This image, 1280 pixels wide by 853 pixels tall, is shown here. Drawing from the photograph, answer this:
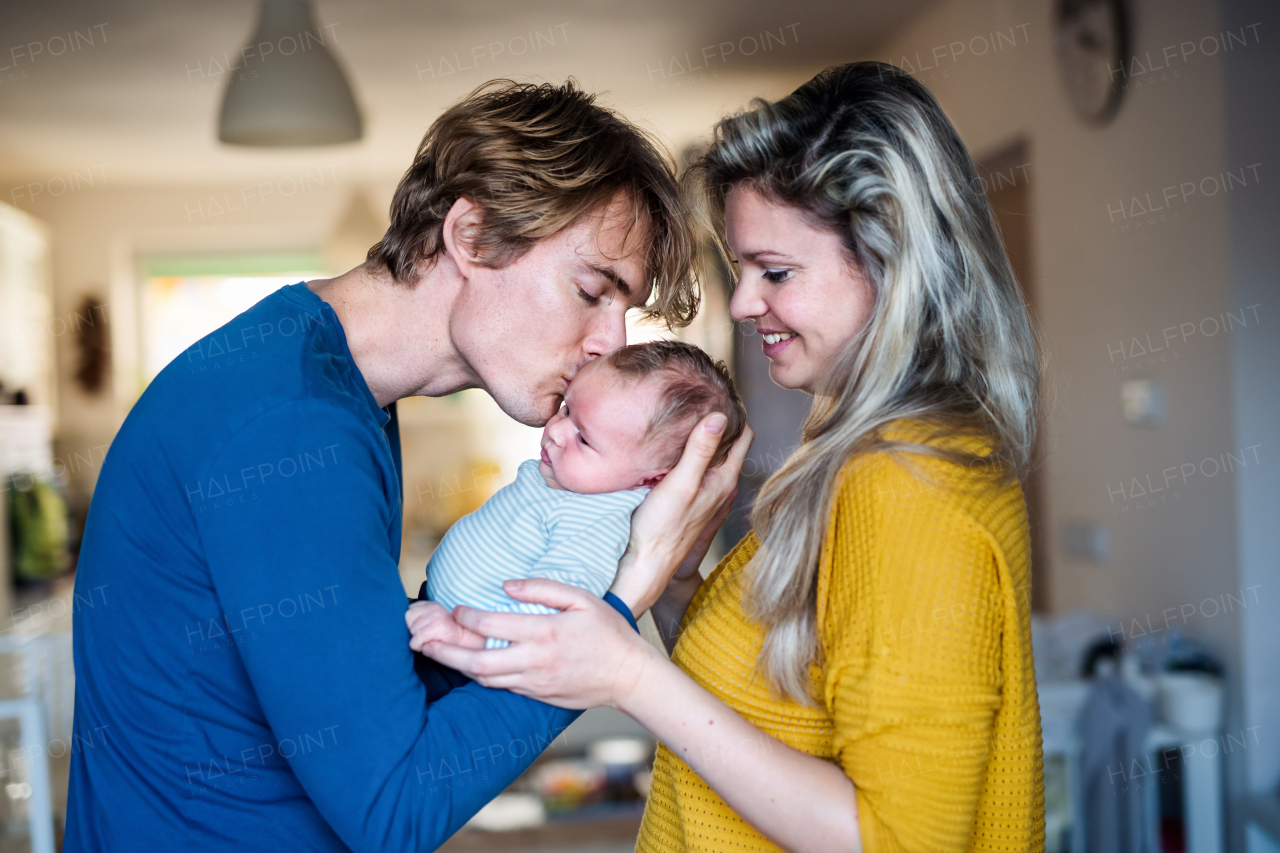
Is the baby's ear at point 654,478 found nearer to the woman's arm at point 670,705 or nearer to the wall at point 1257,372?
the woman's arm at point 670,705

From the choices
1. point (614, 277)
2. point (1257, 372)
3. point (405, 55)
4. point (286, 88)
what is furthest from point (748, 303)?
point (405, 55)

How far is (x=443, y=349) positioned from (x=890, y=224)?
0.54 metres

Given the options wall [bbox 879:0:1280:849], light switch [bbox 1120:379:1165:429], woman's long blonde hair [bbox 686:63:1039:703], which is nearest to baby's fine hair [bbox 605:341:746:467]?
woman's long blonde hair [bbox 686:63:1039:703]

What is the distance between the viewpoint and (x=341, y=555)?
0.84 m

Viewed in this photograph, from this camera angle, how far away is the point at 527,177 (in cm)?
112

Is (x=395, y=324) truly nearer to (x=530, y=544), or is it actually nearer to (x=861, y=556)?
(x=530, y=544)

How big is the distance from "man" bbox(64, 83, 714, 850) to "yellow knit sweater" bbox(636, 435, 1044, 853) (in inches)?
9.3

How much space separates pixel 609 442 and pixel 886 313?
1.14 ft

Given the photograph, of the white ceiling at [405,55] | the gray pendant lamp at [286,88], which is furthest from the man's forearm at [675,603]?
the white ceiling at [405,55]

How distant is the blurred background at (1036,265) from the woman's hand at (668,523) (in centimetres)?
36

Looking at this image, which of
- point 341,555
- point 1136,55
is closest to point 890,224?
point 341,555

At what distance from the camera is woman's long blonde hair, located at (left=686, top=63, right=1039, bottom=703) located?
98cm

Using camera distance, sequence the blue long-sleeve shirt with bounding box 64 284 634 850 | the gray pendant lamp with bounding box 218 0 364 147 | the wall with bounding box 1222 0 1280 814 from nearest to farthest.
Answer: the blue long-sleeve shirt with bounding box 64 284 634 850, the wall with bounding box 1222 0 1280 814, the gray pendant lamp with bounding box 218 0 364 147

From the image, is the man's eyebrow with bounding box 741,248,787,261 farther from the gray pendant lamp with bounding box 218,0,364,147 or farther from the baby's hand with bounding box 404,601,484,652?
the gray pendant lamp with bounding box 218,0,364,147
